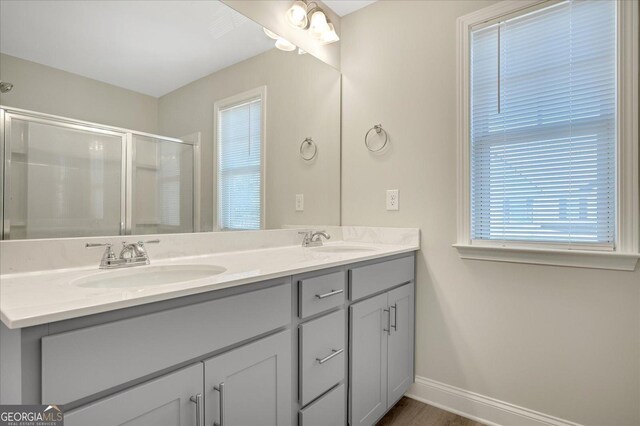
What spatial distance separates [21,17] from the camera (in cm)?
108

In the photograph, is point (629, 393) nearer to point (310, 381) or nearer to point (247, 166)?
point (310, 381)

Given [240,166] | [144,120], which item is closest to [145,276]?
[144,120]

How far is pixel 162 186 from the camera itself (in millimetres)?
1413

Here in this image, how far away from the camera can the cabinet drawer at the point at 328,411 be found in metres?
1.25

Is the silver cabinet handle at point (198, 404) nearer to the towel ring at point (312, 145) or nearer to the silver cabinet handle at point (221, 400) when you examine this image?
the silver cabinet handle at point (221, 400)

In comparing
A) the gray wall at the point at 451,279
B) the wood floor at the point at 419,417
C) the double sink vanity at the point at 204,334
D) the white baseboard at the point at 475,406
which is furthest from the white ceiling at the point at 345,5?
the wood floor at the point at 419,417

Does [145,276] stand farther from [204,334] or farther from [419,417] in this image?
[419,417]

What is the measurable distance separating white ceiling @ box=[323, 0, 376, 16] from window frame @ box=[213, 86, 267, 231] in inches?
34.3

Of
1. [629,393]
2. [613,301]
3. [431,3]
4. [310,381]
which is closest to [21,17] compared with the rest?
[310,381]

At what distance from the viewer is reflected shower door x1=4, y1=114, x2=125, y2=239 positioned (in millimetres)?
1062

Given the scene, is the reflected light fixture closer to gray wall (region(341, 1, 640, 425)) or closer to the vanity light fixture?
the vanity light fixture

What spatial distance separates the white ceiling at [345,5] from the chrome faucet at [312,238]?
58.8 inches

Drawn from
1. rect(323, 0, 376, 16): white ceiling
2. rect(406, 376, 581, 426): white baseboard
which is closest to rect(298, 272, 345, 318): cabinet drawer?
rect(406, 376, 581, 426): white baseboard

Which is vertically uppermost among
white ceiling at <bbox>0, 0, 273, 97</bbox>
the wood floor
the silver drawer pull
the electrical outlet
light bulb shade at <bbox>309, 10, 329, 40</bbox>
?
light bulb shade at <bbox>309, 10, 329, 40</bbox>
